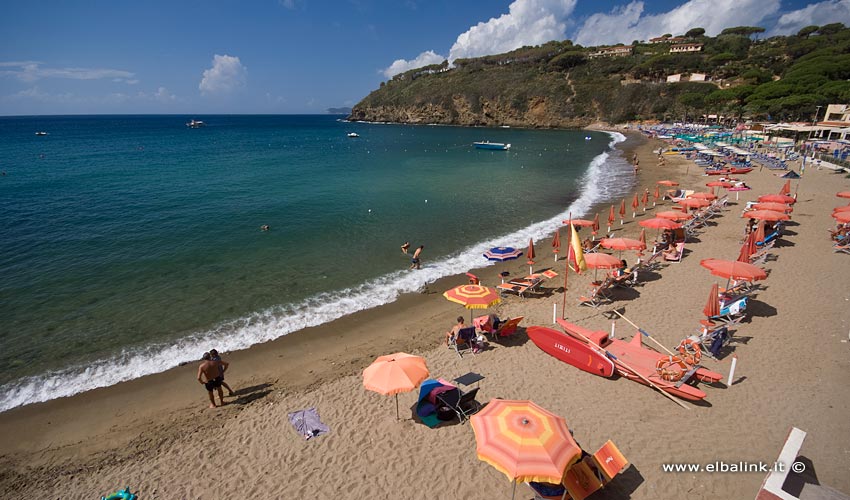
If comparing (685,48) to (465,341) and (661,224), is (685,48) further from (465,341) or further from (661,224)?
(465,341)

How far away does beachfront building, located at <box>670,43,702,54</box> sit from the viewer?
125088mm

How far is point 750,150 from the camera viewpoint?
40594 millimetres

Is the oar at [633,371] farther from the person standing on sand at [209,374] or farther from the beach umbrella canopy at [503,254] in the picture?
the person standing on sand at [209,374]

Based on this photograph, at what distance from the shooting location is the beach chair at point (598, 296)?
12.9m

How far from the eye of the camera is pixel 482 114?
130m

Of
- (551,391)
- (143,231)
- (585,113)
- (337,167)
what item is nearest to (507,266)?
(551,391)

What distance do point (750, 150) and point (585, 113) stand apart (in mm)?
76867

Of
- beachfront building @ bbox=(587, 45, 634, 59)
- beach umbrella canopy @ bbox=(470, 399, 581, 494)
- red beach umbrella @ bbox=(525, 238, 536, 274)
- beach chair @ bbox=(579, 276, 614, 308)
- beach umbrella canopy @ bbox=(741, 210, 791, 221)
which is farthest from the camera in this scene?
beachfront building @ bbox=(587, 45, 634, 59)

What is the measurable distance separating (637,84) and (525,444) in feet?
412

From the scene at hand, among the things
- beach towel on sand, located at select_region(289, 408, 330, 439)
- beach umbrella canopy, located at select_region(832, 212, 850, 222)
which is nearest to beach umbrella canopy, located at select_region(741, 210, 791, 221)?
beach umbrella canopy, located at select_region(832, 212, 850, 222)

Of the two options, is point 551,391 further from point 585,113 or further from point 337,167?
point 585,113

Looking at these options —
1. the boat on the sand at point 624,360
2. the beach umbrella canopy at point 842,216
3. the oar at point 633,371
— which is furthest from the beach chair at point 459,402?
the beach umbrella canopy at point 842,216

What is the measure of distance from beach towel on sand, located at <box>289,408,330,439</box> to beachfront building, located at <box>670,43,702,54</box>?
6242 inches

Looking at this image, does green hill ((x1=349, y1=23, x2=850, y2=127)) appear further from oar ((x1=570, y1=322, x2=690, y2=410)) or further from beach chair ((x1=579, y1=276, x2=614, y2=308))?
oar ((x1=570, y1=322, x2=690, y2=410))
